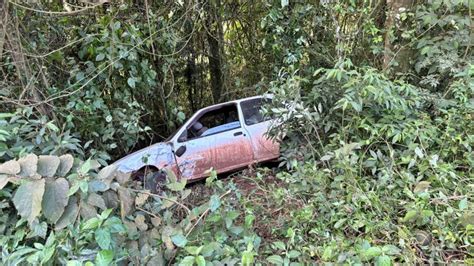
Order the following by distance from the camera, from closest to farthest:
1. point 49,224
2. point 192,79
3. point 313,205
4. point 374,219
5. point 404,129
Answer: point 49,224
point 374,219
point 313,205
point 404,129
point 192,79

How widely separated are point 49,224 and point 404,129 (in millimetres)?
2540

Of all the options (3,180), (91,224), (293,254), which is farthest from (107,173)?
(293,254)

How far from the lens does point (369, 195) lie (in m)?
2.35

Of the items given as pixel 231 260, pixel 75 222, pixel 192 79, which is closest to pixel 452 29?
pixel 231 260

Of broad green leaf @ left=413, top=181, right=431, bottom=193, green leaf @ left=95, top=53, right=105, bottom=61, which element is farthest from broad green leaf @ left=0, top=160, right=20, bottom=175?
green leaf @ left=95, top=53, right=105, bottom=61

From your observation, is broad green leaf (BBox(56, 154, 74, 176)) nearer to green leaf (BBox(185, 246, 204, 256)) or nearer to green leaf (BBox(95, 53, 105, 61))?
green leaf (BBox(185, 246, 204, 256))

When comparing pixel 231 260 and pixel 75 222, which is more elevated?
pixel 75 222

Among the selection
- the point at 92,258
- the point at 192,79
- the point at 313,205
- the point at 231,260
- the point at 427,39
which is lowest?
the point at 192,79

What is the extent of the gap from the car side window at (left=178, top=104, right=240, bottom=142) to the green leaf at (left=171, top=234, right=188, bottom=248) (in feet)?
12.3

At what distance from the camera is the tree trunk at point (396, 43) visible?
4027mm

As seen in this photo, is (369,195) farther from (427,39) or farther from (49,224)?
(427,39)

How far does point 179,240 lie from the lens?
1.71 meters

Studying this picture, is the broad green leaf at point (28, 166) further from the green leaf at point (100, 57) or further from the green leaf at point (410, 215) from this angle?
the green leaf at point (100, 57)

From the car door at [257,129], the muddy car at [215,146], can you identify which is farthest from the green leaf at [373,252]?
the car door at [257,129]
